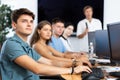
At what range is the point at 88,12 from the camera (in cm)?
513

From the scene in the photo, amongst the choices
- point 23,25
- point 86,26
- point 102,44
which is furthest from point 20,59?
point 86,26

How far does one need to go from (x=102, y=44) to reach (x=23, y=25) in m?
1.23

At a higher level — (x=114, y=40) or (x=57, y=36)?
(x=57, y=36)

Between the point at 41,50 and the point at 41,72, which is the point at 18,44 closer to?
the point at 41,72

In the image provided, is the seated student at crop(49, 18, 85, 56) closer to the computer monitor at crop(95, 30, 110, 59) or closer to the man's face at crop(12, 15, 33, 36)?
the computer monitor at crop(95, 30, 110, 59)

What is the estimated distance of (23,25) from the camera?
6.26 feet

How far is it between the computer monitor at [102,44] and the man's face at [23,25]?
1.09m

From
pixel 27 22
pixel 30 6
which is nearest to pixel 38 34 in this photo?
pixel 27 22

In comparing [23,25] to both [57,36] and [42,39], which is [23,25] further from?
[57,36]

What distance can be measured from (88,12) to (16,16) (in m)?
3.33

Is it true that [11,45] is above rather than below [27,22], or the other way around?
below

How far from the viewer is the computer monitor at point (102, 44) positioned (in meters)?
2.80

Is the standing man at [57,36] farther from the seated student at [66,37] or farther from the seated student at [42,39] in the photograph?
the seated student at [42,39]

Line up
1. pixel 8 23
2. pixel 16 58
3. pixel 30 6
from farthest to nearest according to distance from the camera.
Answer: pixel 30 6
pixel 8 23
pixel 16 58
